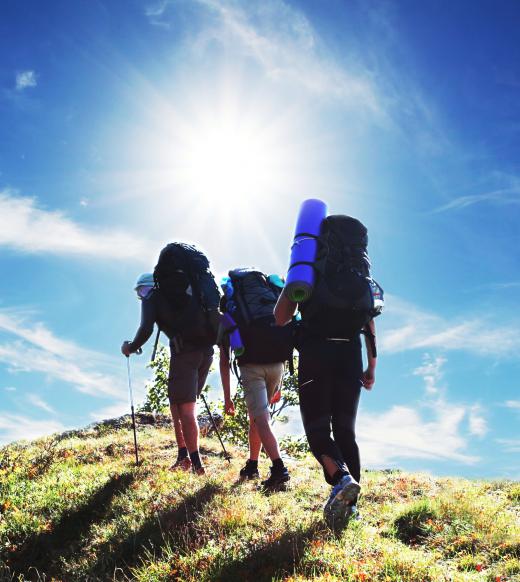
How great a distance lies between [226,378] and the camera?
25.0ft

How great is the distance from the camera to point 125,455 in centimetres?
1022

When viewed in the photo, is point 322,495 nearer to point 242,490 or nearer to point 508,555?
point 242,490

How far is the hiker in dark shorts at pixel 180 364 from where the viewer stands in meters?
7.71

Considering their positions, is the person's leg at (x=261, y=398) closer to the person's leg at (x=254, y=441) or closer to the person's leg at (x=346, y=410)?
the person's leg at (x=254, y=441)

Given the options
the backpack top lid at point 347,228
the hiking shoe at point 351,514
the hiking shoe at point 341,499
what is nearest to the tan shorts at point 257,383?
the hiking shoe at point 351,514

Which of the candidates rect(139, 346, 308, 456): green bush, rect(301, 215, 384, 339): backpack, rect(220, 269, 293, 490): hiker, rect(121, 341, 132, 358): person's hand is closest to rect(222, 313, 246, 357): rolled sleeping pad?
rect(220, 269, 293, 490): hiker

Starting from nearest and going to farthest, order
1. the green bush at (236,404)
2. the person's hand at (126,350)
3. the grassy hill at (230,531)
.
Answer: the grassy hill at (230,531)
the person's hand at (126,350)
the green bush at (236,404)

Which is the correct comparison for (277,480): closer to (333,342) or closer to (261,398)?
(261,398)

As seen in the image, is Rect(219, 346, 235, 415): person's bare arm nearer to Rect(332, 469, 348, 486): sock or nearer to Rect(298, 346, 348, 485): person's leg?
Rect(298, 346, 348, 485): person's leg

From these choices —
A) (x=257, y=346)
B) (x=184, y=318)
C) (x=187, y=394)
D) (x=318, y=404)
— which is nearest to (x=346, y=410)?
(x=318, y=404)

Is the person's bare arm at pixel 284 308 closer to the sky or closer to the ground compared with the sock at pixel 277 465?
closer to the sky

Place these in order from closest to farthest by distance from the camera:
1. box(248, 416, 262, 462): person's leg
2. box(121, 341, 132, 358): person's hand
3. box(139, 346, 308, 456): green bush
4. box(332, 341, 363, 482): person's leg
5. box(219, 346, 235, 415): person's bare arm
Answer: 1. box(332, 341, 363, 482): person's leg
2. box(219, 346, 235, 415): person's bare arm
3. box(248, 416, 262, 462): person's leg
4. box(121, 341, 132, 358): person's hand
5. box(139, 346, 308, 456): green bush

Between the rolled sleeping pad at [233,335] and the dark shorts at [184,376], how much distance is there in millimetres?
976

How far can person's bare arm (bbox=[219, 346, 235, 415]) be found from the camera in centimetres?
744
